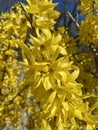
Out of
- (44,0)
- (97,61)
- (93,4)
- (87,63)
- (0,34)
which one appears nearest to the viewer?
(44,0)

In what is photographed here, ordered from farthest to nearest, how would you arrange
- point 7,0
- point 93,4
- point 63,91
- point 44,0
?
1. point 7,0
2. point 93,4
3. point 44,0
4. point 63,91

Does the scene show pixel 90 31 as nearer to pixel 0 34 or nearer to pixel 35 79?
pixel 0 34

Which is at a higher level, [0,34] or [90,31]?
[0,34]

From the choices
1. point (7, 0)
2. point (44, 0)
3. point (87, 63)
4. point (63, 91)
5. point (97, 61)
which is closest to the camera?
point (63, 91)

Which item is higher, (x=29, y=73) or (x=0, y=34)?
(x=0, y=34)

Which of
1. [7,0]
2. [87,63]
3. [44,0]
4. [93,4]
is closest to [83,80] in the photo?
[87,63]

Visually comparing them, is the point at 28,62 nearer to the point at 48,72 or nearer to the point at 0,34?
the point at 48,72

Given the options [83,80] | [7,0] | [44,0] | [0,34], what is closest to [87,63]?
[83,80]

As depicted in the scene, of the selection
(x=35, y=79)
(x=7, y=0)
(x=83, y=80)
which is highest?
(x=7, y=0)

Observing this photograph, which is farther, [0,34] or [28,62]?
[0,34]
